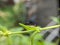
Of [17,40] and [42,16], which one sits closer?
[17,40]

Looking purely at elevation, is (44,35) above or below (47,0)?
below

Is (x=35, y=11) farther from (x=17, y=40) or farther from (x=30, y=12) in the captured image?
(x=17, y=40)

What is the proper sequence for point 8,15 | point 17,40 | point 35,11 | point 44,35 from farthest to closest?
point 35,11
point 8,15
point 44,35
point 17,40

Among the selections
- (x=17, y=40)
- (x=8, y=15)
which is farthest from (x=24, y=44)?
(x=8, y=15)

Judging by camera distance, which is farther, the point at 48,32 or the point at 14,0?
the point at 14,0

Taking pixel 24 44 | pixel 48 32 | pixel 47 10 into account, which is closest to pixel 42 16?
pixel 47 10

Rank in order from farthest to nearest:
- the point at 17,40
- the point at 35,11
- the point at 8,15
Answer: the point at 35,11
the point at 8,15
the point at 17,40

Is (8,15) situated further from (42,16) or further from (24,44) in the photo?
(24,44)

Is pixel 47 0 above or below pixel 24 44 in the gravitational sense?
above

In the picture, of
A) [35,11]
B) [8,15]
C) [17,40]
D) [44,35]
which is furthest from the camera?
[35,11]
